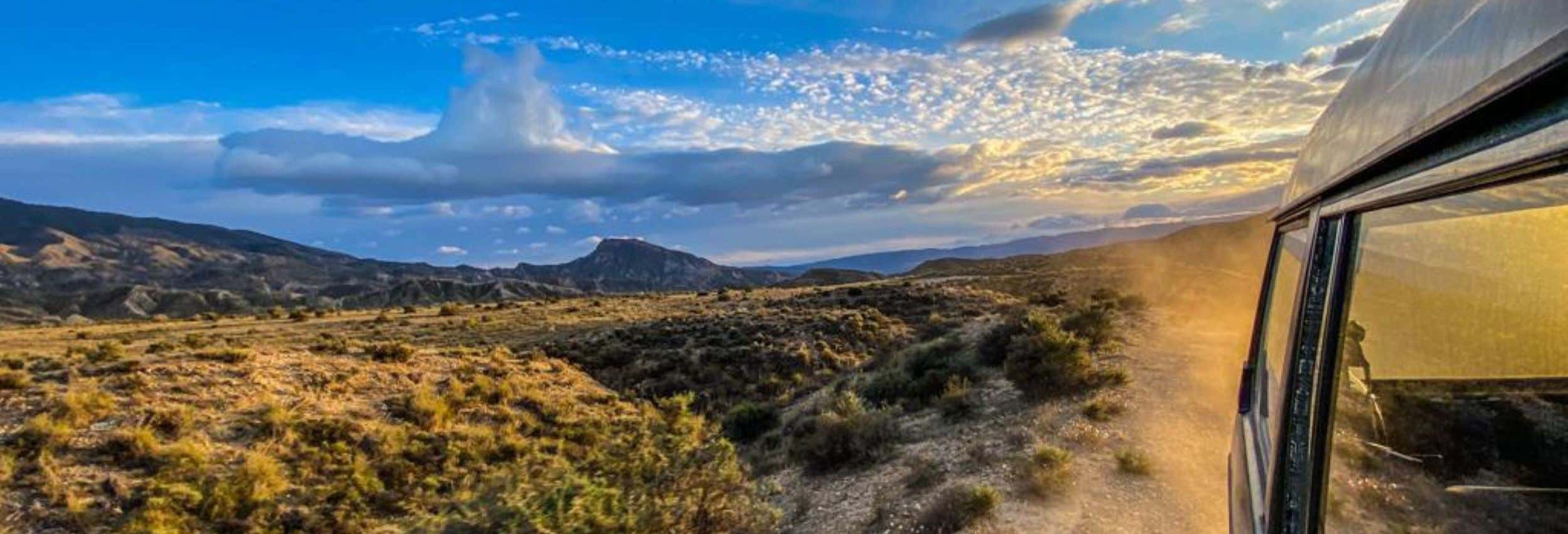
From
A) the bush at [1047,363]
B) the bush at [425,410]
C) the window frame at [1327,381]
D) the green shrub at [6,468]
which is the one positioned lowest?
the bush at [425,410]

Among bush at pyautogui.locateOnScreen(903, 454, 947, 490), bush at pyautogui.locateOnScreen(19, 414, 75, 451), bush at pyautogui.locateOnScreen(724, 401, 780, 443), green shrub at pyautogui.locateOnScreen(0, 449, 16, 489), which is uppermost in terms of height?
bush at pyautogui.locateOnScreen(19, 414, 75, 451)

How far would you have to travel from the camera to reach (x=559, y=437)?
1620 centimetres

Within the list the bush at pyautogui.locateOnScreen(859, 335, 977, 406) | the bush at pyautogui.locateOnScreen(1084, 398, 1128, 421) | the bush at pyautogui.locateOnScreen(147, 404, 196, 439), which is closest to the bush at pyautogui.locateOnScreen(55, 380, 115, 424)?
the bush at pyautogui.locateOnScreen(147, 404, 196, 439)

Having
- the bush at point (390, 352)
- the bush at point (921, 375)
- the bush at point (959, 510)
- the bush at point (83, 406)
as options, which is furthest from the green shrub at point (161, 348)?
the bush at point (959, 510)

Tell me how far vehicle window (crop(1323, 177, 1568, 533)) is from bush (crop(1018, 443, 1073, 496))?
7746 millimetres

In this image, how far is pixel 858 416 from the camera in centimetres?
1234

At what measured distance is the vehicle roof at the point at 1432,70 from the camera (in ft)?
2.99

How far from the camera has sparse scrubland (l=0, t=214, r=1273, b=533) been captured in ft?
30.1

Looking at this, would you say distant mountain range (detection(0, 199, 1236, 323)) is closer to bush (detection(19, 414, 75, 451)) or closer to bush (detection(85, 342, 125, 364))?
bush (detection(85, 342, 125, 364))

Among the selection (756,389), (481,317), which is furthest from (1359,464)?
(481,317)

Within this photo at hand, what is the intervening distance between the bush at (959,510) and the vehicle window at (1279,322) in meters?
5.22

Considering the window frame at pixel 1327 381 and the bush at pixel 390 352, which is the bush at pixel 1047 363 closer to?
the window frame at pixel 1327 381

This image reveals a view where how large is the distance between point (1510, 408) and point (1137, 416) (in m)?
11.4

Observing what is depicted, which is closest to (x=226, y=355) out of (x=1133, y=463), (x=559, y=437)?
(x=559, y=437)
